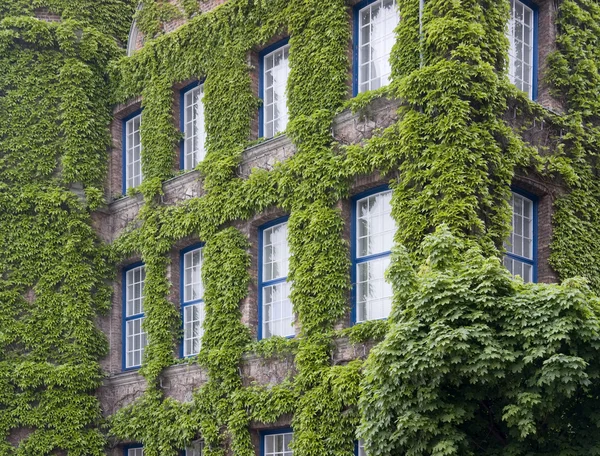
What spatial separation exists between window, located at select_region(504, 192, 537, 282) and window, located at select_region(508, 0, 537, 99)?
6.30 feet

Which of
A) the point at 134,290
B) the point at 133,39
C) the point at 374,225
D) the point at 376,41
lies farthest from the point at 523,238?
the point at 133,39

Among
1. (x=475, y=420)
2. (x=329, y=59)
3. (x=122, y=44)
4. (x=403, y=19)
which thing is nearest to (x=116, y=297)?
(x=122, y=44)

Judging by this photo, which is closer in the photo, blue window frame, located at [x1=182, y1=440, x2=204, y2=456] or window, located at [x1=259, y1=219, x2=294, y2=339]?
window, located at [x1=259, y1=219, x2=294, y2=339]

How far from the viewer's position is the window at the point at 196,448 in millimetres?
17797

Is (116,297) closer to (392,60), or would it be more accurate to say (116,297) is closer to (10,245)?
(10,245)

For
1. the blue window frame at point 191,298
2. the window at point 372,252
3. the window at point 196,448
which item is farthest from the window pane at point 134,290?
the window at point 372,252

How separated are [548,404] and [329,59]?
7554mm

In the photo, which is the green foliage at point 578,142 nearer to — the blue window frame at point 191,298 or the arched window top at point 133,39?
the blue window frame at point 191,298

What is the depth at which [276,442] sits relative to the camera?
1673cm

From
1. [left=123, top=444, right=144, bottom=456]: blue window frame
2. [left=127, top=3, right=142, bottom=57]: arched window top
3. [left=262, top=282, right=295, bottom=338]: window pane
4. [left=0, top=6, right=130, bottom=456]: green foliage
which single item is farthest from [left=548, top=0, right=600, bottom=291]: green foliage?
[left=0, top=6, right=130, bottom=456]: green foliage

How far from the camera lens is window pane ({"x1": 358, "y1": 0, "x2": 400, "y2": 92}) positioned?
1627 cm

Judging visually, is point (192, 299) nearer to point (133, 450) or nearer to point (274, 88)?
point (133, 450)

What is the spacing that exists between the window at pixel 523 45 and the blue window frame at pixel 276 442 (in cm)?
684

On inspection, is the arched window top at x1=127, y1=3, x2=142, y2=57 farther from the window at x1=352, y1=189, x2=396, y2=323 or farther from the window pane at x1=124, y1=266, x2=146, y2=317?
the window at x1=352, y1=189, x2=396, y2=323
